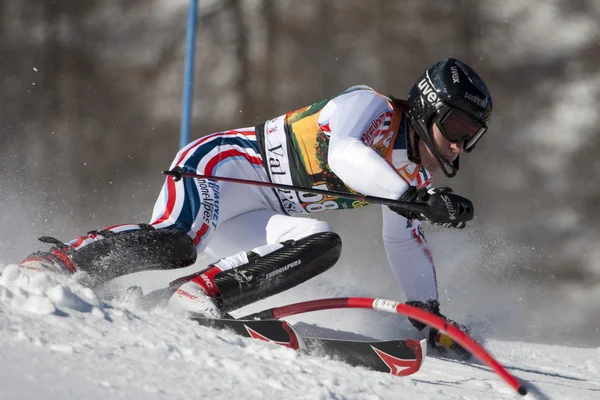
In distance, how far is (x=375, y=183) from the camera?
3201 millimetres

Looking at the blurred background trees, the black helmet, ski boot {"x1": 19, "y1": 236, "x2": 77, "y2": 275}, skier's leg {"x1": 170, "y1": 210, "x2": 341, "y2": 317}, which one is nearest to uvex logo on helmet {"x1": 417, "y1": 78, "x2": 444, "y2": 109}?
the black helmet

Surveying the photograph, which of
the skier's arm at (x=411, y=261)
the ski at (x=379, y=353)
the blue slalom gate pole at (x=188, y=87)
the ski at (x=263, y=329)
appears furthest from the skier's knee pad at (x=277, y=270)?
the blue slalom gate pole at (x=188, y=87)

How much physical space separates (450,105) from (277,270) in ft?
3.21

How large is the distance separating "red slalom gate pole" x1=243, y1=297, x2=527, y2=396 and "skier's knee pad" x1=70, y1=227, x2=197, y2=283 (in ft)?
1.28

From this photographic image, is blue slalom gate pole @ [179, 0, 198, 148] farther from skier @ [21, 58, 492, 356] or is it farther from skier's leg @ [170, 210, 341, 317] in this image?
skier's leg @ [170, 210, 341, 317]

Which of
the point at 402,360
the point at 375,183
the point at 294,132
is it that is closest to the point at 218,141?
the point at 294,132

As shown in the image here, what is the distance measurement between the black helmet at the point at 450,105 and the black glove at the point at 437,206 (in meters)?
0.39

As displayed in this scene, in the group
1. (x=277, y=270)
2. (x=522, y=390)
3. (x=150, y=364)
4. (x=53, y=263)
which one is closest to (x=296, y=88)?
(x=277, y=270)

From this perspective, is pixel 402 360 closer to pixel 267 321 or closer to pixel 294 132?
pixel 267 321

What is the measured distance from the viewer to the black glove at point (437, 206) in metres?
3.08

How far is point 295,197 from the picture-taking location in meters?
3.74

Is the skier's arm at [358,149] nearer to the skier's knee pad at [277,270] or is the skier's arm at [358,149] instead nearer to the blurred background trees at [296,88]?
the skier's knee pad at [277,270]

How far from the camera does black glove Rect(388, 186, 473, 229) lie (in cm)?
308

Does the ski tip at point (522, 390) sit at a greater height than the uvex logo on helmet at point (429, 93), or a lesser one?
lesser
